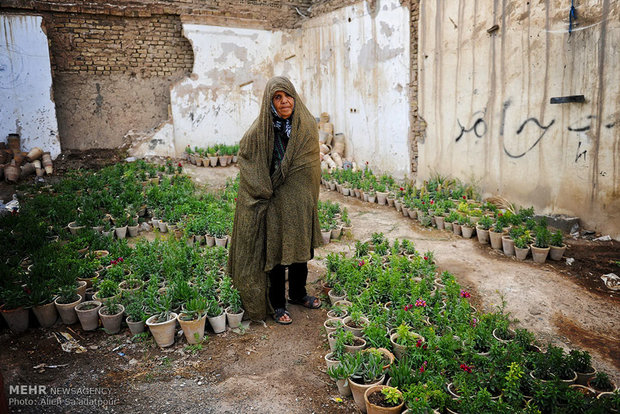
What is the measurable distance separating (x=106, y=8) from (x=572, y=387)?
450 inches

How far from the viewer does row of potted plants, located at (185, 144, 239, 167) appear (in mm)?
10680

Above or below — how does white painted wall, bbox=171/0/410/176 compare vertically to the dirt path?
above

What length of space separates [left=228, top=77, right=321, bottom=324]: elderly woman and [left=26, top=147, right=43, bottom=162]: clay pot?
7671mm

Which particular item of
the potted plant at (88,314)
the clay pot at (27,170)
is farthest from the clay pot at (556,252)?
the clay pot at (27,170)

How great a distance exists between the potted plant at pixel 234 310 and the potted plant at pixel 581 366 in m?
2.44

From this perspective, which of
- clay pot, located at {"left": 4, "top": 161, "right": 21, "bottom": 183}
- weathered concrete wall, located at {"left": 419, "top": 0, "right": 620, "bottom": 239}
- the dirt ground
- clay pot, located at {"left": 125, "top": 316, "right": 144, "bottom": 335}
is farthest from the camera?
clay pot, located at {"left": 4, "top": 161, "right": 21, "bottom": 183}

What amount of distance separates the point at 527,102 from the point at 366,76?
13.7ft

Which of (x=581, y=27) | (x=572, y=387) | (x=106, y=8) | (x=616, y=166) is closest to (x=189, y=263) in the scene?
(x=572, y=387)

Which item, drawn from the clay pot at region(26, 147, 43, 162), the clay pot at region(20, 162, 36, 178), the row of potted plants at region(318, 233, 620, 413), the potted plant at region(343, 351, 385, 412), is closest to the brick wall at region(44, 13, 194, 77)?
the clay pot at region(26, 147, 43, 162)

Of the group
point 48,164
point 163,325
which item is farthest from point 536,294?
point 48,164

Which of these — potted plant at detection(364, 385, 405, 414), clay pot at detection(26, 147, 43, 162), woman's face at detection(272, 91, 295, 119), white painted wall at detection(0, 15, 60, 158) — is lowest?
potted plant at detection(364, 385, 405, 414)

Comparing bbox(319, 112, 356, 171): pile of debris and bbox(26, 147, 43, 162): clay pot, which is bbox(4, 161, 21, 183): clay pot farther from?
bbox(319, 112, 356, 171): pile of debris

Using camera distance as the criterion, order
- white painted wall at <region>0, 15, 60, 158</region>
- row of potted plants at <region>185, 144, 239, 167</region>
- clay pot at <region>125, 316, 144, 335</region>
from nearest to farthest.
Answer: clay pot at <region>125, 316, 144, 335</region> < white painted wall at <region>0, 15, 60, 158</region> < row of potted plants at <region>185, 144, 239, 167</region>

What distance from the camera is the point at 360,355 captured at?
2.90 m
